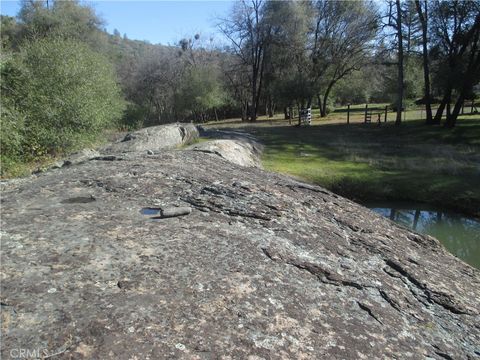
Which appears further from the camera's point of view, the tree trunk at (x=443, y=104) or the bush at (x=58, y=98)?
the tree trunk at (x=443, y=104)

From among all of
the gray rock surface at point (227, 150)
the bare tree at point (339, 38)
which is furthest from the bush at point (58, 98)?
the bare tree at point (339, 38)

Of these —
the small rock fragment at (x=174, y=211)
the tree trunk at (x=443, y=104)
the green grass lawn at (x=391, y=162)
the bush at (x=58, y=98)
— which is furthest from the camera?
the tree trunk at (x=443, y=104)

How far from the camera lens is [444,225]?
13945mm

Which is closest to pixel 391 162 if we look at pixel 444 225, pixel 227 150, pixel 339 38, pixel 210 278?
pixel 444 225

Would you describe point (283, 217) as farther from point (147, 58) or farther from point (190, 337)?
point (147, 58)

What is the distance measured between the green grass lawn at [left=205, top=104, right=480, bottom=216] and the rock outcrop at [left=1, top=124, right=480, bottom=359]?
7874 mm

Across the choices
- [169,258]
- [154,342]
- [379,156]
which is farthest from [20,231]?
[379,156]

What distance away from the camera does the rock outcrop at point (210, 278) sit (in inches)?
150

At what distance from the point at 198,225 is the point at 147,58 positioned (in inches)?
2277

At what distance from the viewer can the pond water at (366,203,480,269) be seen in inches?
478

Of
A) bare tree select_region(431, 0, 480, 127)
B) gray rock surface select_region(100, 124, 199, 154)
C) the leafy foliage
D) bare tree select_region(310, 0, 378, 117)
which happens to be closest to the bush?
the leafy foliage

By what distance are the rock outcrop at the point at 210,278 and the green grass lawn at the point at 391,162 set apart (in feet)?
25.8

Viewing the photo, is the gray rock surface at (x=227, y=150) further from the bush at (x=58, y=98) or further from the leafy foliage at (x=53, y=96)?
the bush at (x=58, y=98)

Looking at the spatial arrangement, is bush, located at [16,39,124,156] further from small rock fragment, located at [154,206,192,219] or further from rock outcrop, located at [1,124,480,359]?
small rock fragment, located at [154,206,192,219]
